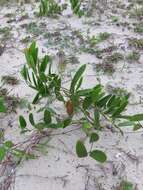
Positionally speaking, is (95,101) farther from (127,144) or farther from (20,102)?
(20,102)

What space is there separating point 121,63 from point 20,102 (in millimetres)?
1132

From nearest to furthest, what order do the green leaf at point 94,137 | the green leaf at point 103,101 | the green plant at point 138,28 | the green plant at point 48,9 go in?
the green leaf at point 94,137 → the green leaf at point 103,101 → the green plant at point 138,28 → the green plant at point 48,9

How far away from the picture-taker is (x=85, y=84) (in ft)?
10.6

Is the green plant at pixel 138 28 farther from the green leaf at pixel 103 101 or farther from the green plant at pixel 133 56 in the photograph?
the green leaf at pixel 103 101

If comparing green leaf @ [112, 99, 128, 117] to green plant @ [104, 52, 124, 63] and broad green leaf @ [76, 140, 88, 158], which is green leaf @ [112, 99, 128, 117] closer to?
broad green leaf @ [76, 140, 88, 158]

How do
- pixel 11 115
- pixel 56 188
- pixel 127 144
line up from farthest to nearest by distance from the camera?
pixel 11 115 < pixel 127 144 < pixel 56 188

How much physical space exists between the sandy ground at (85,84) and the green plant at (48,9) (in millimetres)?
85

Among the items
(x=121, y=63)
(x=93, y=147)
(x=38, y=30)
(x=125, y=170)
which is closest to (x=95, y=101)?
(x=93, y=147)

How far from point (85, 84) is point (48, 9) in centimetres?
160

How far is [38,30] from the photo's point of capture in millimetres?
4102

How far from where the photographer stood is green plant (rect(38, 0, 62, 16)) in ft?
14.3

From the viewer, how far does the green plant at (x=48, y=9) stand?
4.34 metres

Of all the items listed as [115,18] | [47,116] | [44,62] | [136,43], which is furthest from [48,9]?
[47,116]

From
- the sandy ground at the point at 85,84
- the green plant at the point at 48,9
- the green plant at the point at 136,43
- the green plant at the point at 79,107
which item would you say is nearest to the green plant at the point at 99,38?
the sandy ground at the point at 85,84
